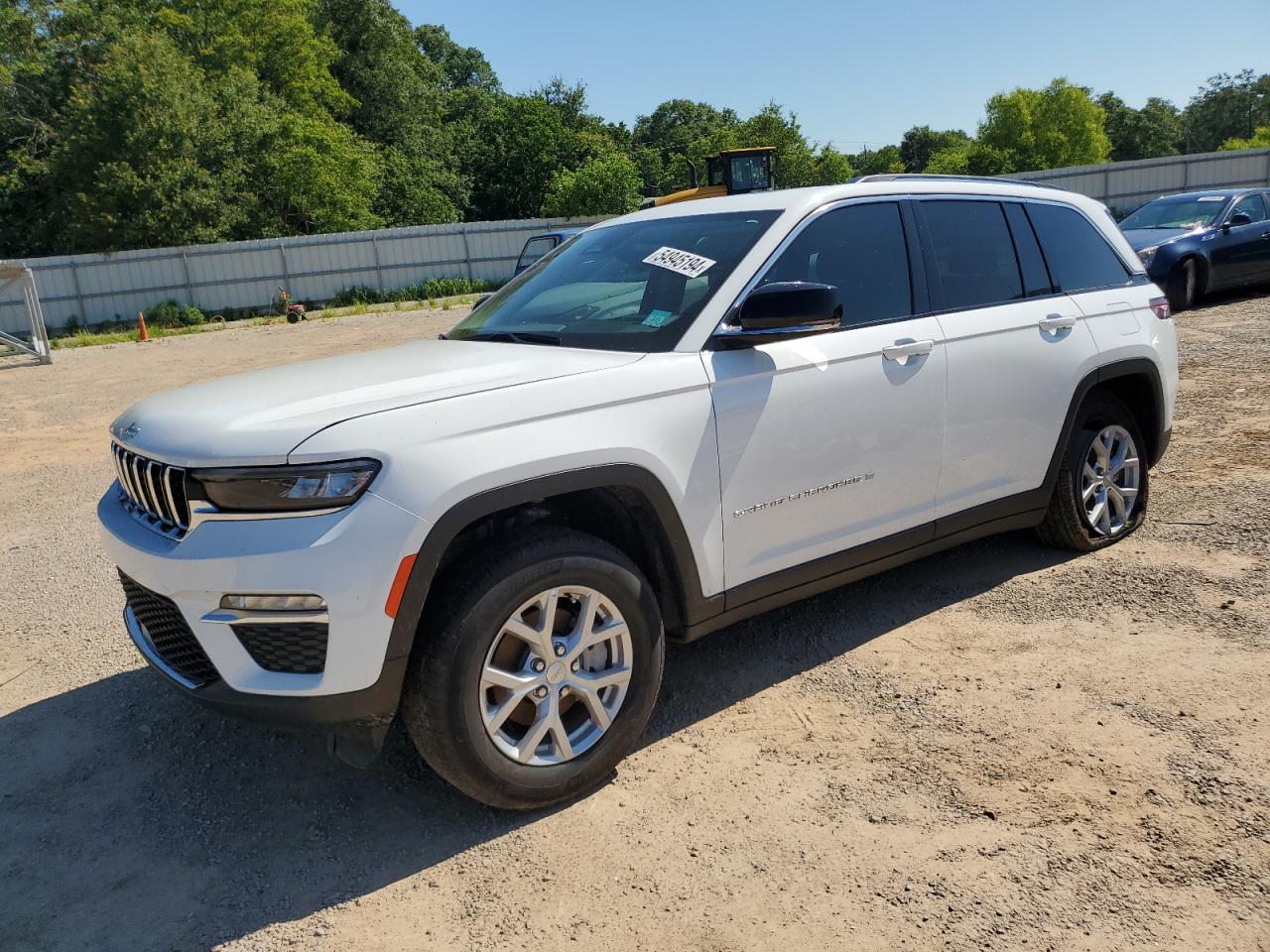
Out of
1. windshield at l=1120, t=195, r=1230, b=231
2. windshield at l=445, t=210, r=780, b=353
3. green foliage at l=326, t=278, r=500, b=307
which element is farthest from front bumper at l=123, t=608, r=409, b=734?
green foliage at l=326, t=278, r=500, b=307

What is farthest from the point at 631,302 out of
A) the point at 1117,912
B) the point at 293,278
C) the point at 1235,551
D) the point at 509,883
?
the point at 293,278

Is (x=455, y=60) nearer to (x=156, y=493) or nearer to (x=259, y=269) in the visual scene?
(x=259, y=269)

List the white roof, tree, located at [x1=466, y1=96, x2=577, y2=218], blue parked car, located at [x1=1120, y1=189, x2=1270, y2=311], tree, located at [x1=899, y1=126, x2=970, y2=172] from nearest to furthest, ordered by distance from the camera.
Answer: the white roof → blue parked car, located at [x1=1120, y1=189, x2=1270, y2=311] → tree, located at [x1=466, y1=96, x2=577, y2=218] → tree, located at [x1=899, y1=126, x2=970, y2=172]

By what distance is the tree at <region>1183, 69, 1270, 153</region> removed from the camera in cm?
9088

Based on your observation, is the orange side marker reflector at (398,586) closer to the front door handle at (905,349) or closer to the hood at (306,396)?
the hood at (306,396)

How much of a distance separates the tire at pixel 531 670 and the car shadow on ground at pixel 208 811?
0.79 feet

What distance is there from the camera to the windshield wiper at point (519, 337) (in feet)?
11.5

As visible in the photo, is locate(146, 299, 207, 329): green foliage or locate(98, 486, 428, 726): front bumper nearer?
locate(98, 486, 428, 726): front bumper

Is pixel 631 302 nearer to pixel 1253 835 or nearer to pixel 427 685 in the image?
pixel 427 685

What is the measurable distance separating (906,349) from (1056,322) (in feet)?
Answer: 3.59

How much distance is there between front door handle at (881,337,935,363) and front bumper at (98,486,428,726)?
2.00 meters

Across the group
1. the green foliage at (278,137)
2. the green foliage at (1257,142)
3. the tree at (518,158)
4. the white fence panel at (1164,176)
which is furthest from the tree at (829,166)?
the green foliage at (1257,142)

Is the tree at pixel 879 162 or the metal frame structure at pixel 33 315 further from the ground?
the tree at pixel 879 162

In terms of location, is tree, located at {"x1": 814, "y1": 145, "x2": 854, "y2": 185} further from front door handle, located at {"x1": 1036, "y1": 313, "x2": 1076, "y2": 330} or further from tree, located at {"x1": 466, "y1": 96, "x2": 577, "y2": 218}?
front door handle, located at {"x1": 1036, "y1": 313, "x2": 1076, "y2": 330}
